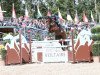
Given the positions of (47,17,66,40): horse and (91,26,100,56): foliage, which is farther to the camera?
(47,17,66,40): horse

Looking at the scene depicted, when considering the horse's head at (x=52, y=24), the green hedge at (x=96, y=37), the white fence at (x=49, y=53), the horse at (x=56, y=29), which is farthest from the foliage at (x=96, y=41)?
the horse's head at (x=52, y=24)

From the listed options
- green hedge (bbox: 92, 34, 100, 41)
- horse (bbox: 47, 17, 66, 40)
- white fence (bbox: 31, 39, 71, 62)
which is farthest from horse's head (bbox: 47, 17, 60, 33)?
white fence (bbox: 31, 39, 71, 62)

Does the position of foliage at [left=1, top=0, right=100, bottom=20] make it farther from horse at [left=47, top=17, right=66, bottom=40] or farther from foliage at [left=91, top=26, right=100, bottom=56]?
foliage at [left=91, top=26, right=100, bottom=56]

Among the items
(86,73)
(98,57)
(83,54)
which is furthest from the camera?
(98,57)

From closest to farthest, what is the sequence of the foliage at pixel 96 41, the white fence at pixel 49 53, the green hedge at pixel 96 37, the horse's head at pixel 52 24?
the white fence at pixel 49 53 < the foliage at pixel 96 41 < the green hedge at pixel 96 37 < the horse's head at pixel 52 24

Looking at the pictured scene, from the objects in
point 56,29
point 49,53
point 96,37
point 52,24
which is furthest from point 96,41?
point 52,24

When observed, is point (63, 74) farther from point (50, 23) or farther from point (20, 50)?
point (50, 23)

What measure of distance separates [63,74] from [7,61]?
6064 mm

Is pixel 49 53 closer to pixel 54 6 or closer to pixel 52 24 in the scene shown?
pixel 52 24

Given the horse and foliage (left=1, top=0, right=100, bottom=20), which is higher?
foliage (left=1, top=0, right=100, bottom=20)

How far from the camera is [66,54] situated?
1867 centimetres

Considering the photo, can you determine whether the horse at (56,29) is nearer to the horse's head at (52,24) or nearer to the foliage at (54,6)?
the horse's head at (52,24)

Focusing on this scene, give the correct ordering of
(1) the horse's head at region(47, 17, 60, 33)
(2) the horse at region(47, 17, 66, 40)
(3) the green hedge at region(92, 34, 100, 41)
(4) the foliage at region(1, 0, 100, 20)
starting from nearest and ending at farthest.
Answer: (3) the green hedge at region(92, 34, 100, 41) → (2) the horse at region(47, 17, 66, 40) → (1) the horse's head at region(47, 17, 60, 33) → (4) the foliage at region(1, 0, 100, 20)

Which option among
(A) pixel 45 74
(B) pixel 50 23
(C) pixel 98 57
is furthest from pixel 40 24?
Answer: (A) pixel 45 74
